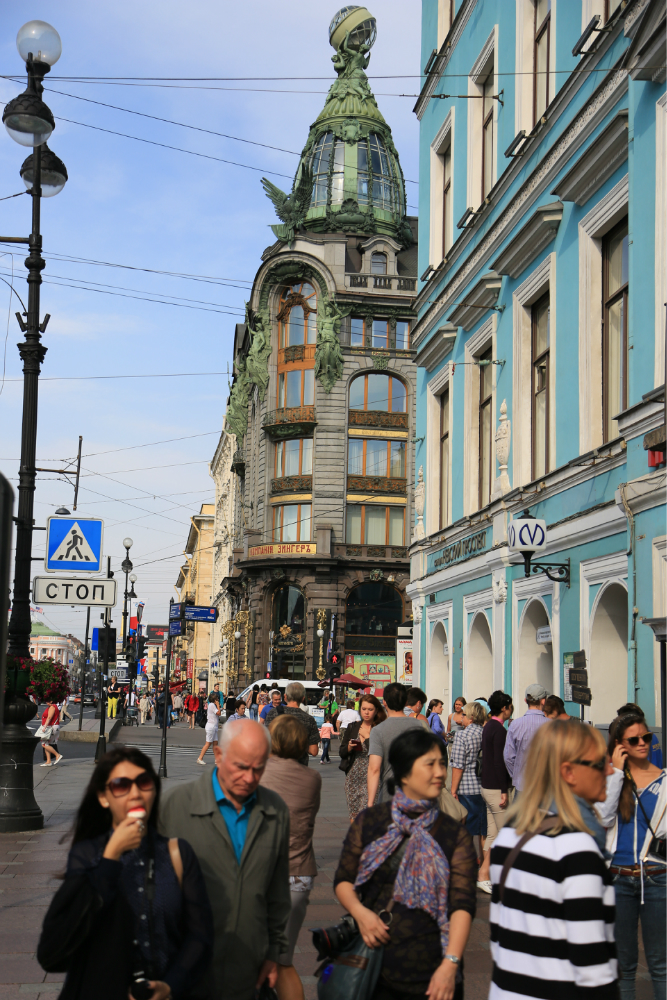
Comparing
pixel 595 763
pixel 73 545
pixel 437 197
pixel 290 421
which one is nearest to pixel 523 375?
pixel 437 197

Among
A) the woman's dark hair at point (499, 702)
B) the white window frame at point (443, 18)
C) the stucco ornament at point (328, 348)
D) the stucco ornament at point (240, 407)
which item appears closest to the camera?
the woman's dark hair at point (499, 702)

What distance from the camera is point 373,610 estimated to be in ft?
182

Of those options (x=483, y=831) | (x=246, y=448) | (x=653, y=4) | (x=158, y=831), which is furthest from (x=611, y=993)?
(x=246, y=448)

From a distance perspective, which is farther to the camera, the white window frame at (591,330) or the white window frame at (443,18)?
the white window frame at (443,18)

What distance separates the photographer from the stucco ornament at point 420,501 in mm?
26984

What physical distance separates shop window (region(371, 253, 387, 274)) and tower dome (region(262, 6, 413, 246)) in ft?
4.54

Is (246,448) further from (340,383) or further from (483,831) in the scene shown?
(483,831)

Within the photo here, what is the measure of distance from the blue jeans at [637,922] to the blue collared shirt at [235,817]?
233cm

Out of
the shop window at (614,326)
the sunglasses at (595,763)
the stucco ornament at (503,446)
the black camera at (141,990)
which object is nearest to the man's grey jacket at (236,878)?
the black camera at (141,990)

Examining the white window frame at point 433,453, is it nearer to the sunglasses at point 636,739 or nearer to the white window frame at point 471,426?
the white window frame at point 471,426

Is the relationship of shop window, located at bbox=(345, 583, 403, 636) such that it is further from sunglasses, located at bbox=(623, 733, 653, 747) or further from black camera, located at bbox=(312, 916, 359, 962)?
black camera, located at bbox=(312, 916, 359, 962)

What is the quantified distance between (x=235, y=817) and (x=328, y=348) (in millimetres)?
51323

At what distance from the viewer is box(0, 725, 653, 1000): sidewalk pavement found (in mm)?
7254

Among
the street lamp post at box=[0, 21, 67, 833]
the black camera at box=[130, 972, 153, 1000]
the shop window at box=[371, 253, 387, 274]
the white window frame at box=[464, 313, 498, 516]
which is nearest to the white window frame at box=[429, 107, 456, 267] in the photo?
the white window frame at box=[464, 313, 498, 516]
